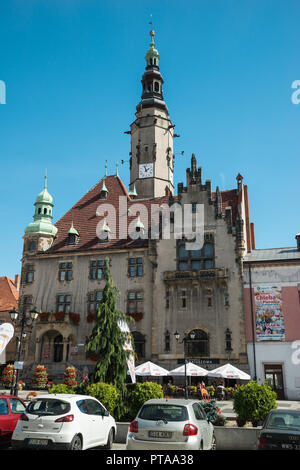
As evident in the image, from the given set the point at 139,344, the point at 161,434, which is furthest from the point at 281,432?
the point at 139,344

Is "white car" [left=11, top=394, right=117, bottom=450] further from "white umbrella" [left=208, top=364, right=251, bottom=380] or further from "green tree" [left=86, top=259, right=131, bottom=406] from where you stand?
"white umbrella" [left=208, top=364, right=251, bottom=380]

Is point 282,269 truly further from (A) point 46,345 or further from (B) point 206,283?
(A) point 46,345

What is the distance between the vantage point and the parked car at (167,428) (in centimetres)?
1011

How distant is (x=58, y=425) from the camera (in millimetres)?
10953

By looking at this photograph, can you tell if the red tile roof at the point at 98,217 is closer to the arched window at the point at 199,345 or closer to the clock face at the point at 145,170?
the clock face at the point at 145,170

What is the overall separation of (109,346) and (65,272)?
902 inches

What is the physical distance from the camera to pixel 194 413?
10984 millimetres

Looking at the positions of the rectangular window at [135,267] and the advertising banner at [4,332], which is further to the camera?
the rectangular window at [135,267]

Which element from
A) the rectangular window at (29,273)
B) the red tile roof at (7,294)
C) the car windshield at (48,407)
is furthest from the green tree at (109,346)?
the red tile roof at (7,294)

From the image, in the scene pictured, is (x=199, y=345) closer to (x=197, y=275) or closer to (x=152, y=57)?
(x=197, y=275)

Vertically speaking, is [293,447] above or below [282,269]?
below

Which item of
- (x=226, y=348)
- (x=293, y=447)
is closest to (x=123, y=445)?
(x=293, y=447)

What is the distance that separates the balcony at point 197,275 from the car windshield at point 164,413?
27571mm

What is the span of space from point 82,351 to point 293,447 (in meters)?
31.7
